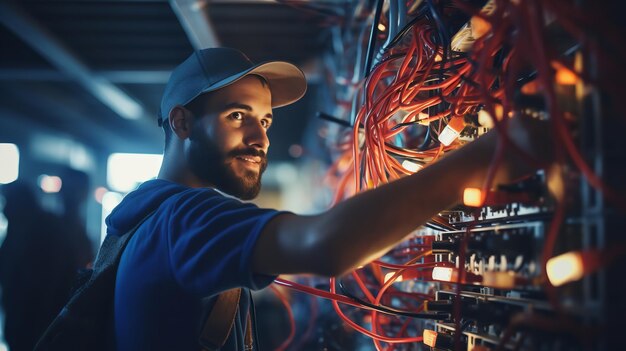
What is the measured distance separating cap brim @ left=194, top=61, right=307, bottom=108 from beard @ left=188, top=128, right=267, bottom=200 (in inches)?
5.5

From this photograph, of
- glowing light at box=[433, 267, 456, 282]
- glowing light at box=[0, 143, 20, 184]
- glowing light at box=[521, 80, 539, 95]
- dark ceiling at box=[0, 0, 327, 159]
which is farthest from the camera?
glowing light at box=[0, 143, 20, 184]

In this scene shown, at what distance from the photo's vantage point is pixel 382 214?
82 cm

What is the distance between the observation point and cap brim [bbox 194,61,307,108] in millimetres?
1335

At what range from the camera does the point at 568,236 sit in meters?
0.76

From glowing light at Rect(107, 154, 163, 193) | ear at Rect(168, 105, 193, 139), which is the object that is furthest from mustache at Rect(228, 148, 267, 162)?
glowing light at Rect(107, 154, 163, 193)

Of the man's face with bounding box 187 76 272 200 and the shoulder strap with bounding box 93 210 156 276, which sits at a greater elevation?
the man's face with bounding box 187 76 272 200

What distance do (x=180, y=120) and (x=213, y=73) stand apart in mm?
159

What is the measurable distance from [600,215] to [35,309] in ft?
11.1

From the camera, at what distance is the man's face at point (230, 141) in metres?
1.34

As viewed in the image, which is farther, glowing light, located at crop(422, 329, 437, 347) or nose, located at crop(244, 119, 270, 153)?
nose, located at crop(244, 119, 270, 153)

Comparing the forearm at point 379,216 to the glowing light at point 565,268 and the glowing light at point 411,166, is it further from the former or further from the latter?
the glowing light at point 411,166

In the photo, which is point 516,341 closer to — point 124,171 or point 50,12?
point 50,12

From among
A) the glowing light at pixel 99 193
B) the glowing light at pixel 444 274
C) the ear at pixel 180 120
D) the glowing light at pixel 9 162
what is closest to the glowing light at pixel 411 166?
the glowing light at pixel 444 274

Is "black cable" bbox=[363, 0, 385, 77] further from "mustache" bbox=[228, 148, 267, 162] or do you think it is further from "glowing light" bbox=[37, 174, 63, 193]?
"glowing light" bbox=[37, 174, 63, 193]
